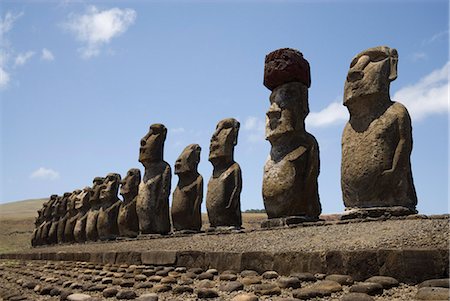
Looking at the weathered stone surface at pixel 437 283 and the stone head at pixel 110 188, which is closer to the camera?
the weathered stone surface at pixel 437 283

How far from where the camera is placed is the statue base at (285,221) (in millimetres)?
7973

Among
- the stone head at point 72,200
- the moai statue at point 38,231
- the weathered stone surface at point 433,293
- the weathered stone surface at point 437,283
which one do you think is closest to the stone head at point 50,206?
the moai statue at point 38,231

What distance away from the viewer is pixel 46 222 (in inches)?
950

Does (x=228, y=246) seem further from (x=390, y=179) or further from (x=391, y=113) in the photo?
(x=391, y=113)

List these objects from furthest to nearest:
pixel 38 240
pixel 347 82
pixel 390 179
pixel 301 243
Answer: pixel 38 240 < pixel 347 82 < pixel 390 179 < pixel 301 243

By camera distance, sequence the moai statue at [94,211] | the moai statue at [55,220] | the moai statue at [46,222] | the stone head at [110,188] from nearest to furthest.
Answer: the stone head at [110,188] < the moai statue at [94,211] < the moai statue at [55,220] < the moai statue at [46,222]

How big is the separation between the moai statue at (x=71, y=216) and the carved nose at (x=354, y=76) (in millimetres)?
15536

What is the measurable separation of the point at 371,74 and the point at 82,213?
50.0ft

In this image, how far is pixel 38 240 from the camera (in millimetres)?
24391

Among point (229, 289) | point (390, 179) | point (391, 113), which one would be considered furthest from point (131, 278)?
point (391, 113)

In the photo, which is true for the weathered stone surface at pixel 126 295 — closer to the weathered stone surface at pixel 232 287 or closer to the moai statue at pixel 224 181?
the weathered stone surface at pixel 232 287

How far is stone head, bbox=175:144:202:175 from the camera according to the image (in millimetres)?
12562

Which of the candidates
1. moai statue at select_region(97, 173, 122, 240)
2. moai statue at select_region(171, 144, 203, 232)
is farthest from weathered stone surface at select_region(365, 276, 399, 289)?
moai statue at select_region(97, 173, 122, 240)

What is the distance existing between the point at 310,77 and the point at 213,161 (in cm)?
325
